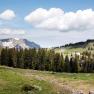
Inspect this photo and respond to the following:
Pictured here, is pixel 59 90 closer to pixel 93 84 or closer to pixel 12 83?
pixel 12 83

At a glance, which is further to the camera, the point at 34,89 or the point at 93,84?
the point at 93,84

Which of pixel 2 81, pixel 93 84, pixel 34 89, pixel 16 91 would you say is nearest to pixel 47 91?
pixel 34 89

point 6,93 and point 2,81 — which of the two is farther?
point 2,81

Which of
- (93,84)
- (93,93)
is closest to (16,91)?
(93,93)

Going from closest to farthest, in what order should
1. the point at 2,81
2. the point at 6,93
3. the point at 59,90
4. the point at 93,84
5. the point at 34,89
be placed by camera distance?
the point at 6,93 < the point at 34,89 < the point at 59,90 < the point at 2,81 < the point at 93,84

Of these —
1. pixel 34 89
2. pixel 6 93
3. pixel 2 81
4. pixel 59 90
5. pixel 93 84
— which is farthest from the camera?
pixel 93 84

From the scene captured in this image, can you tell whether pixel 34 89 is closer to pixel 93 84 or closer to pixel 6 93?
pixel 6 93

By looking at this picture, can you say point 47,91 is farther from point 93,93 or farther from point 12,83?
point 93,93

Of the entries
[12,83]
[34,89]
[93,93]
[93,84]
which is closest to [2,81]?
[12,83]

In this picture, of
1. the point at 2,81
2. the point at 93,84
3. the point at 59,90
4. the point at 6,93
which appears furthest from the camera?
the point at 93,84

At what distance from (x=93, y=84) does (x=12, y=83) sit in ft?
124

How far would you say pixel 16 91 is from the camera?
37469 mm

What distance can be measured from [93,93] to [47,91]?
11264mm

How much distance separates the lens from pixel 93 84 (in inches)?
3081
